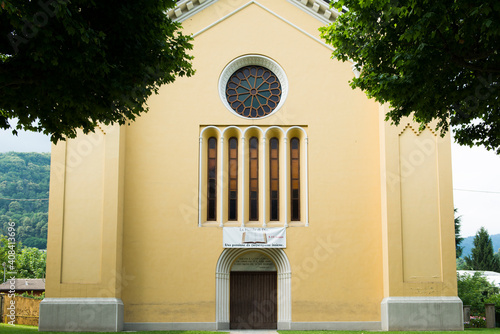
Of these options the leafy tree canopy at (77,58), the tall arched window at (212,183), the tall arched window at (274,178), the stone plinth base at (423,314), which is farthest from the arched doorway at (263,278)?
the leafy tree canopy at (77,58)

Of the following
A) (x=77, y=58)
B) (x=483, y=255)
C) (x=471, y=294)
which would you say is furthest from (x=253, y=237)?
(x=483, y=255)

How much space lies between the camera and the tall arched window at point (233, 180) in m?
21.1

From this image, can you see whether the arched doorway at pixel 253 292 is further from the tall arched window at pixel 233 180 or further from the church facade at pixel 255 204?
the tall arched window at pixel 233 180

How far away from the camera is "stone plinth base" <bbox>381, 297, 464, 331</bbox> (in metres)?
19.3

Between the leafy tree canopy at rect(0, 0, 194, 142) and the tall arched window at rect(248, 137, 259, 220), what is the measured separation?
9389 mm

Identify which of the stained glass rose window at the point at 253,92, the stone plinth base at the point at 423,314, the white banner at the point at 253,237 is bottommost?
the stone plinth base at the point at 423,314

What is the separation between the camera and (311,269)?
2030 centimetres

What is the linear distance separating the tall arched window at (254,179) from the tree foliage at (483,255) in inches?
1555

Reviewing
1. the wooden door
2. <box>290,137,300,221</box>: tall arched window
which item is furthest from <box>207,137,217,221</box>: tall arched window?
→ <box>290,137,300,221</box>: tall arched window

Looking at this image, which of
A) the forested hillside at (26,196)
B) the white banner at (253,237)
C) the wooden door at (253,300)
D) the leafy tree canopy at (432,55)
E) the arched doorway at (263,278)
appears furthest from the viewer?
the forested hillside at (26,196)

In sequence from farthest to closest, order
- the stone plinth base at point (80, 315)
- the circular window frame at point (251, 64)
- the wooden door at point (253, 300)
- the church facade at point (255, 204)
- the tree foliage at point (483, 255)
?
1. the tree foliage at point (483, 255)
2. the circular window frame at point (251, 64)
3. the wooden door at point (253, 300)
4. the church facade at point (255, 204)
5. the stone plinth base at point (80, 315)

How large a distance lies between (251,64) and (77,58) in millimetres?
12761

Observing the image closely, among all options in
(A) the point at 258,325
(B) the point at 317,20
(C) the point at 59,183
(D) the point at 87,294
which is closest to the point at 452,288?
(A) the point at 258,325

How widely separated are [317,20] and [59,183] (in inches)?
445
